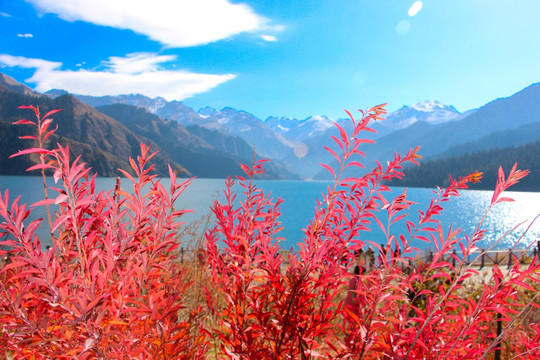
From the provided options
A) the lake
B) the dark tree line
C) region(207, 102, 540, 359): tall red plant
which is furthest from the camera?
the dark tree line

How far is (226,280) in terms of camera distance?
182 centimetres

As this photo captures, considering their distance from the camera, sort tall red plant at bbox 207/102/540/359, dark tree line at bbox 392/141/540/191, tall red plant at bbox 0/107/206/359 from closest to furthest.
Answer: tall red plant at bbox 0/107/206/359, tall red plant at bbox 207/102/540/359, dark tree line at bbox 392/141/540/191

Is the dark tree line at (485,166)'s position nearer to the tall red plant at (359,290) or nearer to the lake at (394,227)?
the lake at (394,227)

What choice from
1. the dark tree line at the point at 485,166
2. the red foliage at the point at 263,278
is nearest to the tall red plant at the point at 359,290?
the red foliage at the point at 263,278

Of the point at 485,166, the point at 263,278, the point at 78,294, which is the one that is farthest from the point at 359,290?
the point at 485,166

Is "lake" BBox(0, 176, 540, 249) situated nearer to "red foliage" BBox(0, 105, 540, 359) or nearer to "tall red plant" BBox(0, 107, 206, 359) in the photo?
"red foliage" BBox(0, 105, 540, 359)

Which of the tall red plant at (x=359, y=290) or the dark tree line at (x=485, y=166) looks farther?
the dark tree line at (x=485, y=166)

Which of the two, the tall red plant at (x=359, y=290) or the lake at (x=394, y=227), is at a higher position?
the tall red plant at (x=359, y=290)

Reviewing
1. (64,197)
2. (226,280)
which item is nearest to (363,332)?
(226,280)

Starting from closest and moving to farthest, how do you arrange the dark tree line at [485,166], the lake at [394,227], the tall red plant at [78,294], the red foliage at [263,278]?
the tall red plant at [78,294]
the red foliage at [263,278]
the lake at [394,227]
the dark tree line at [485,166]

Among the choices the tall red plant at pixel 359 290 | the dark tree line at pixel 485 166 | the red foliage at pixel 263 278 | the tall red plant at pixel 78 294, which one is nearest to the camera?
the tall red plant at pixel 78 294

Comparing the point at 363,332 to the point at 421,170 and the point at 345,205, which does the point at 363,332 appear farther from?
the point at 421,170

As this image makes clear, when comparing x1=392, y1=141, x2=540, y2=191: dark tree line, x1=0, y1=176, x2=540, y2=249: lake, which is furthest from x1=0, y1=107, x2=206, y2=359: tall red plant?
x1=392, y1=141, x2=540, y2=191: dark tree line

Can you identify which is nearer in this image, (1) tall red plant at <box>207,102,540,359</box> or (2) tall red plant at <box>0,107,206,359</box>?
(2) tall red plant at <box>0,107,206,359</box>
